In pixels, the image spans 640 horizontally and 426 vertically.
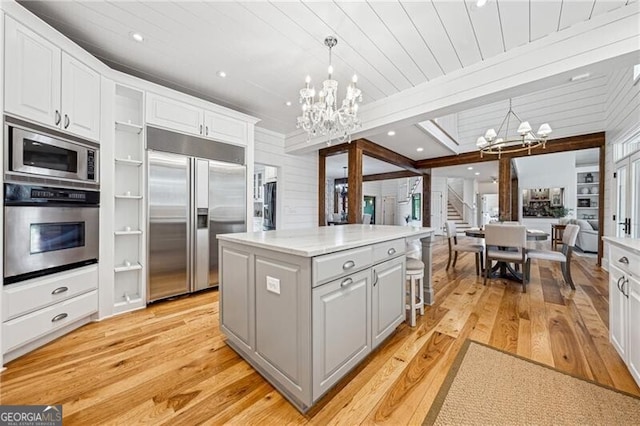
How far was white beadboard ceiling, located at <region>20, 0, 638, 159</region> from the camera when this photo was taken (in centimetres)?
196

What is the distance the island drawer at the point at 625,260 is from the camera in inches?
59.3

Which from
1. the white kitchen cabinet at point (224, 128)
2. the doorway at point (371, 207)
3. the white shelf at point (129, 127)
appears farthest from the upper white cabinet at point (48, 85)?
the doorway at point (371, 207)

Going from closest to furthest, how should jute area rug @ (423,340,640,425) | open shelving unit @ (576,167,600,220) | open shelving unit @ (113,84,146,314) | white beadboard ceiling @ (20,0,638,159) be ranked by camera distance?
jute area rug @ (423,340,640,425), white beadboard ceiling @ (20,0,638,159), open shelving unit @ (113,84,146,314), open shelving unit @ (576,167,600,220)

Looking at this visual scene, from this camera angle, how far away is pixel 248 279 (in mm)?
1741

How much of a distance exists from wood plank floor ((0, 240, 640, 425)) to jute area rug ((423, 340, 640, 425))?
96 mm

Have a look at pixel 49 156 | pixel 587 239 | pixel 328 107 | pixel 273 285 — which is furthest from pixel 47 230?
pixel 587 239

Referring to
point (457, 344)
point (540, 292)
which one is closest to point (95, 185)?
point (457, 344)

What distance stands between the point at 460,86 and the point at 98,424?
398 centimetres

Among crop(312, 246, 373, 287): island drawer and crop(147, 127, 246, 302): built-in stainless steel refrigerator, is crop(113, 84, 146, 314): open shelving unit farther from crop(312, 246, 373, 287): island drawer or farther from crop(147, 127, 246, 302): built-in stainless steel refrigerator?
crop(312, 246, 373, 287): island drawer

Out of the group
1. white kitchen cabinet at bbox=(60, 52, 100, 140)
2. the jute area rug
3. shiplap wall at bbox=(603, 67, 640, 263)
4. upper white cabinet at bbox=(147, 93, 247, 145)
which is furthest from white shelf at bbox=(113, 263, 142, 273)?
shiplap wall at bbox=(603, 67, 640, 263)

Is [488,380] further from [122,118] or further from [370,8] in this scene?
[122,118]

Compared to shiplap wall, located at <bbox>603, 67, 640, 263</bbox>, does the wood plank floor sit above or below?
below

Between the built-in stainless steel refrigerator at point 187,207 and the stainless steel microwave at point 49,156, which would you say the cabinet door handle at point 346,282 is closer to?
the built-in stainless steel refrigerator at point 187,207

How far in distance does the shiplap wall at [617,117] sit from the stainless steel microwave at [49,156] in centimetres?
652
